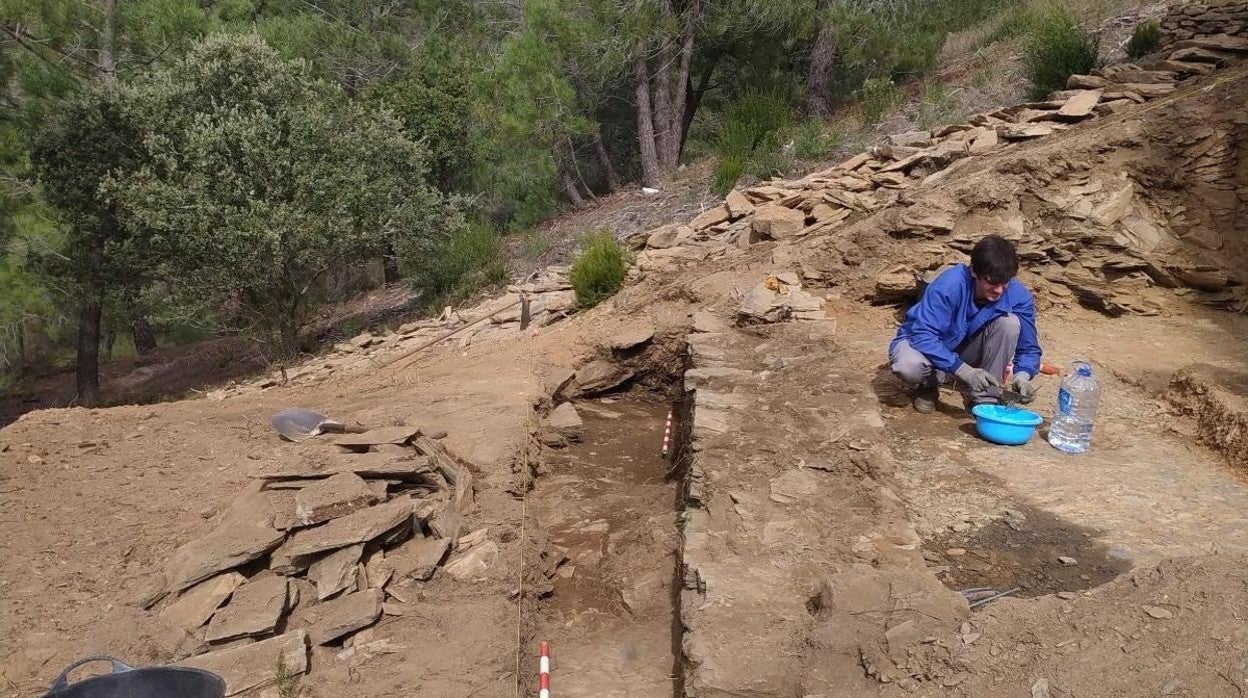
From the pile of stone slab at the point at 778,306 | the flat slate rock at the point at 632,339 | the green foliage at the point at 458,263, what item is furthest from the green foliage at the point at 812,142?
the green foliage at the point at 458,263

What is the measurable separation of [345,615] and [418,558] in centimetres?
50

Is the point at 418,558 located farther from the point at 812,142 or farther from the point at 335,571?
the point at 812,142

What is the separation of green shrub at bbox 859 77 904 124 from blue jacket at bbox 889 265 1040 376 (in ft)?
20.7

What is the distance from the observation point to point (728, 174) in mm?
9945

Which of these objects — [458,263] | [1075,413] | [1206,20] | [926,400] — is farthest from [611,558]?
[458,263]

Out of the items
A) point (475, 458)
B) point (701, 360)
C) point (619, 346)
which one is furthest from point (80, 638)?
point (619, 346)

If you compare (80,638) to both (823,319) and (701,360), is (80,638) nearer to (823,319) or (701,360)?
(701,360)

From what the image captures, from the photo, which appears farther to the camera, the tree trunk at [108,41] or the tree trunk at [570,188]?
the tree trunk at [570,188]

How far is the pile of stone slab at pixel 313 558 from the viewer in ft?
10.5

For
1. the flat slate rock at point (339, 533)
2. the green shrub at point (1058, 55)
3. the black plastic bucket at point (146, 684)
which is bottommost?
the flat slate rock at point (339, 533)

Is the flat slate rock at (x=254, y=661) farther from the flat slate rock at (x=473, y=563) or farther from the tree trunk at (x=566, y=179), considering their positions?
the tree trunk at (x=566, y=179)

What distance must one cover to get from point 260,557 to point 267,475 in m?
0.59

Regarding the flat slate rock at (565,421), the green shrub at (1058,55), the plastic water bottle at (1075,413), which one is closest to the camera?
the plastic water bottle at (1075,413)

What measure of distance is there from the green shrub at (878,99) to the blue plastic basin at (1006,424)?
684 centimetres
